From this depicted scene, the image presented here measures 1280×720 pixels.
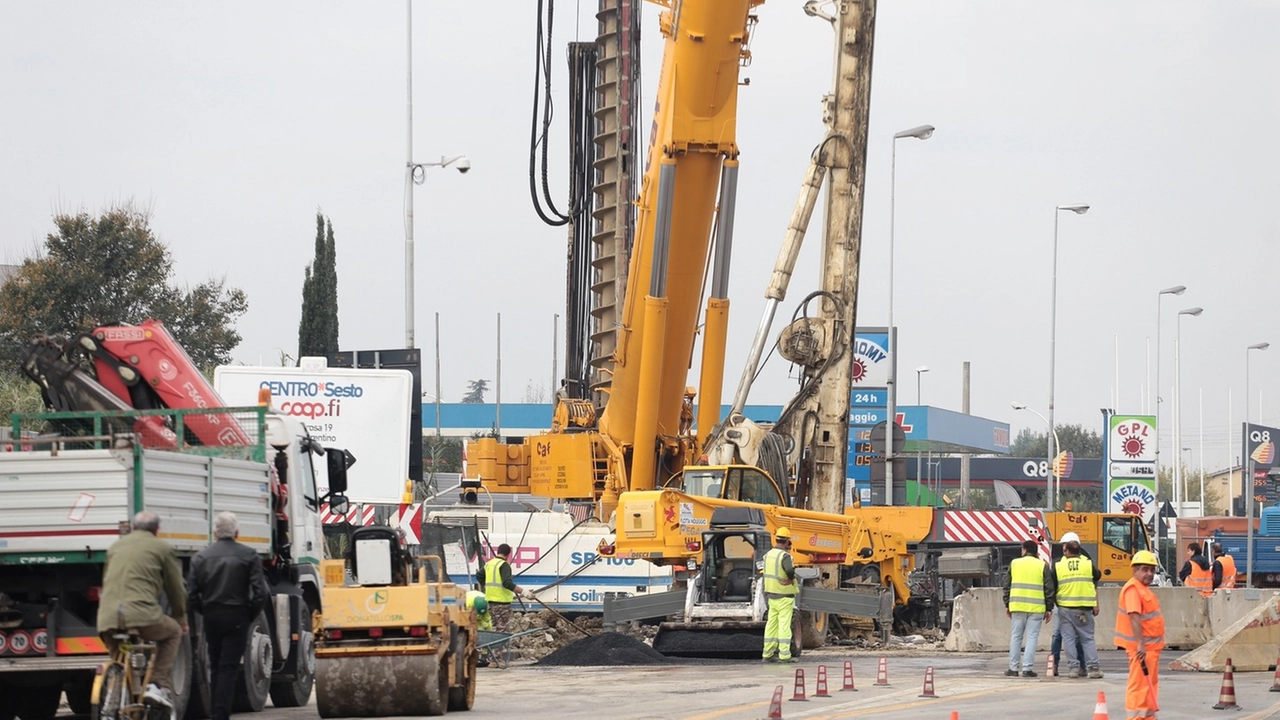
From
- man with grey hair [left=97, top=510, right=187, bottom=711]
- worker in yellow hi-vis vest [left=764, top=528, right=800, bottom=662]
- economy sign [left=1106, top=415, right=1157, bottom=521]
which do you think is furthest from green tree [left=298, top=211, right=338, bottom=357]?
man with grey hair [left=97, top=510, right=187, bottom=711]

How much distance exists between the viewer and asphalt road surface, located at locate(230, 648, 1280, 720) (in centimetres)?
1423

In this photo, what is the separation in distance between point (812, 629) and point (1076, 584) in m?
6.06

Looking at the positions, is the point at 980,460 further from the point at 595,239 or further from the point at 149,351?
the point at 149,351

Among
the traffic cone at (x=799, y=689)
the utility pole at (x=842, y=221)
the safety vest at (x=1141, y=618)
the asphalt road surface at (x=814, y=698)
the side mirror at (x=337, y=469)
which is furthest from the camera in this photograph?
the utility pole at (x=842, y=221)

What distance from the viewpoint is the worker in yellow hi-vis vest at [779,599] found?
820 inches

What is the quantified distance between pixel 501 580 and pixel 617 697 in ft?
18.9

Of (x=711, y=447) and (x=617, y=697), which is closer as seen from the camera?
(x=617, y=697)

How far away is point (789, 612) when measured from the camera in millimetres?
21047

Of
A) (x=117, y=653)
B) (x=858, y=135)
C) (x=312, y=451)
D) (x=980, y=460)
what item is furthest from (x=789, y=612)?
(x=980, y=460)

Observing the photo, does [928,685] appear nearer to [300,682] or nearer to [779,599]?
[779,599]

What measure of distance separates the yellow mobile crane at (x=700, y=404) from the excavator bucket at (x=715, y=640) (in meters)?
0.07

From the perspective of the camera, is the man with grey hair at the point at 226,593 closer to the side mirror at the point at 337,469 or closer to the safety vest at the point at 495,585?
the side mirror at the point at 337,469

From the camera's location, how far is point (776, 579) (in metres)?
20.8

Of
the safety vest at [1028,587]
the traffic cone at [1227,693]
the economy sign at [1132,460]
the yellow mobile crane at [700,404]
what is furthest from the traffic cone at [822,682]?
the economy sign at [1132,460]
